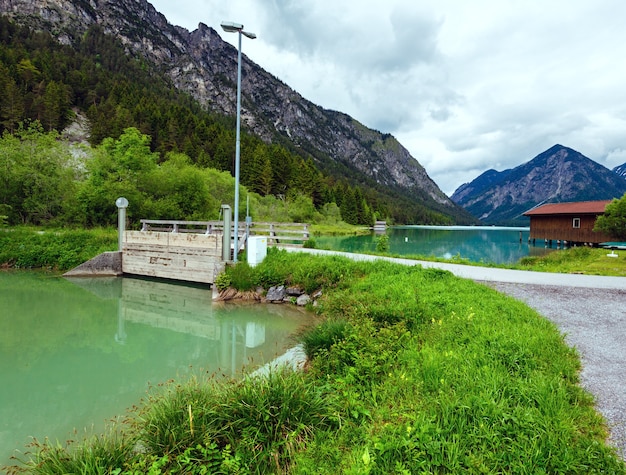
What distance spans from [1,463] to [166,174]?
29.2 m

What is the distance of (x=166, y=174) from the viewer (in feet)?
99.9

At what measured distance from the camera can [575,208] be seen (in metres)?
41.7

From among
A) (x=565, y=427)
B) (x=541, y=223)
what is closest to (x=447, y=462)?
(x=565, y=427)

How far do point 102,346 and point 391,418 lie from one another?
848 cm

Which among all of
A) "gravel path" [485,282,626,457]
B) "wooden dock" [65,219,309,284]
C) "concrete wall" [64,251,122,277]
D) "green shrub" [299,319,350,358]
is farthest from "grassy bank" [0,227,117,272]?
"gravel path" [485,282,626,457]

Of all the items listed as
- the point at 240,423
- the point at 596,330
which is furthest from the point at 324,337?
the point at 596,330

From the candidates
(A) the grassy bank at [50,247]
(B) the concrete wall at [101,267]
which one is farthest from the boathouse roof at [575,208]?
(A) the grassy bank at [50,247]

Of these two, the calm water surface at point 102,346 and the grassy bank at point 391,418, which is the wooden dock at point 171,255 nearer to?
the calm water surface at point 102,346

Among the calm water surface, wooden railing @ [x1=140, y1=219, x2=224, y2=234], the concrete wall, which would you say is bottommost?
the calm water surface

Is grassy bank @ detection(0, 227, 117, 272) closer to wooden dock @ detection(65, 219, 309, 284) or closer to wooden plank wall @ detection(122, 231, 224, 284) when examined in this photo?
wooden dock @ detection(65, 219, 309, 284)

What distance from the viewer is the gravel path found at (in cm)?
361

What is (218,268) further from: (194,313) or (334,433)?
(334,433)

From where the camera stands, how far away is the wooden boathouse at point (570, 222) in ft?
126

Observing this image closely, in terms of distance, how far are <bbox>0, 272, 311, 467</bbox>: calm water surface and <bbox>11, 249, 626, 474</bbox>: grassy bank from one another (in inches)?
76.9
